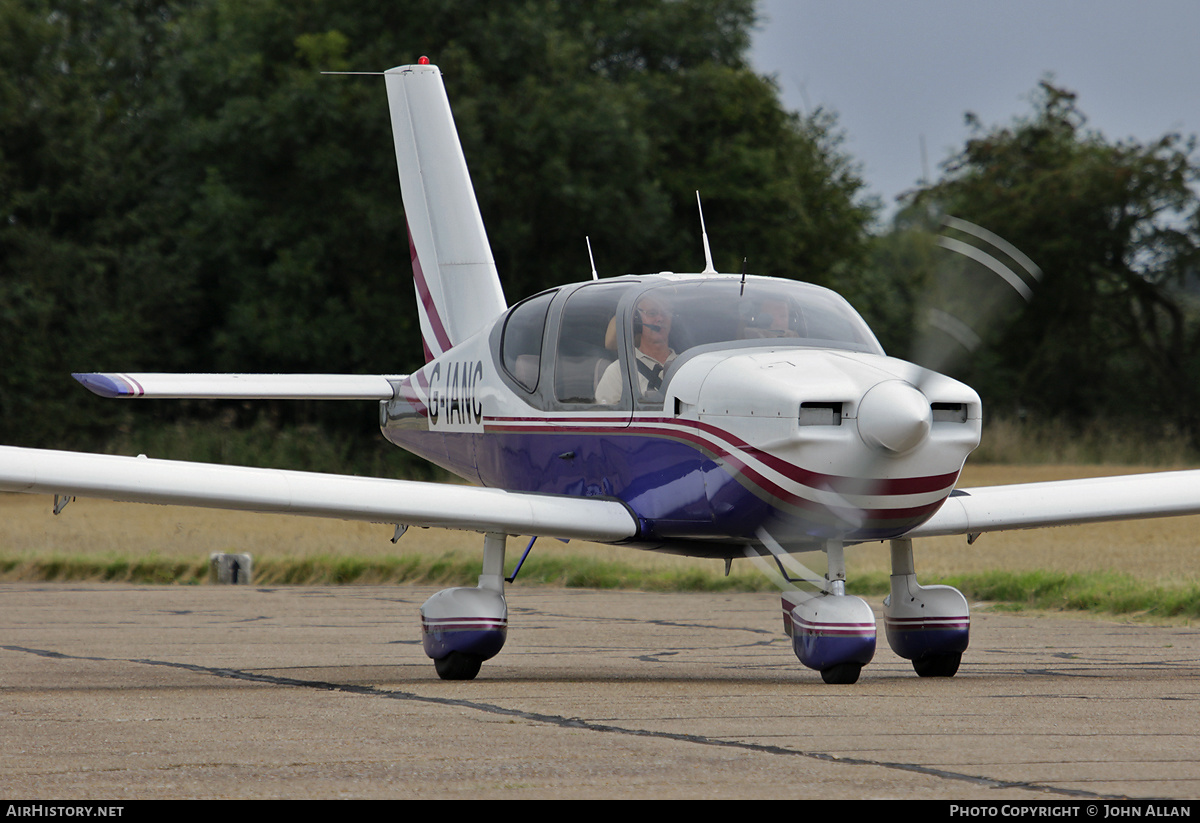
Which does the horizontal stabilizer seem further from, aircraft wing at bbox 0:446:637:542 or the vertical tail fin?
aircraft wing at bbox 0:446:637:542

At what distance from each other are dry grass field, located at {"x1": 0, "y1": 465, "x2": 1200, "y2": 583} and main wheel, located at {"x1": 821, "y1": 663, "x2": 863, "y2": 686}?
21.4 feet

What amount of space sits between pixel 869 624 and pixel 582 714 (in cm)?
183

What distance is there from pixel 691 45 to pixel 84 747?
34.3m

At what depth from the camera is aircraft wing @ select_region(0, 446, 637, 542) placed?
8070 mm

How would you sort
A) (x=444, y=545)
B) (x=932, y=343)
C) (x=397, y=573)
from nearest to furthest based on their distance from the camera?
(x=932, y=343) < (x=397, y=573) < (x=444, y=545)

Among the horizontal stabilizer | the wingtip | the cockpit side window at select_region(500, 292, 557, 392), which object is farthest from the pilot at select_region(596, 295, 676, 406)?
the wingtip

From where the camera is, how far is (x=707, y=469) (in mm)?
8375

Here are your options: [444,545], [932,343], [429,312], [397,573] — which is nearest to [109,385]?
[429,312]

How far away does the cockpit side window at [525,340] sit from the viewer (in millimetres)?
9766

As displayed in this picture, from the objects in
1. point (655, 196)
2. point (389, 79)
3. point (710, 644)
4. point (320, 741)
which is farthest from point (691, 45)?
point (320, 741)

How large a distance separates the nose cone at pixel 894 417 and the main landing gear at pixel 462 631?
2.48 m

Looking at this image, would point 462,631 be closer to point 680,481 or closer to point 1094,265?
point 680,481

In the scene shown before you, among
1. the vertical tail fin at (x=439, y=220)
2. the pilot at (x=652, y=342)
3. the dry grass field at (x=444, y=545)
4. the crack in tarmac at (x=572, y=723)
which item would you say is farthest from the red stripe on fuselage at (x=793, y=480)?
the dry grass field at (x=444, y=545)

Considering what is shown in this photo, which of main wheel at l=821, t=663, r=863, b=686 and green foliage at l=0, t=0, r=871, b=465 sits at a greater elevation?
green foliage at l=0, t=0, r=871, b=465
